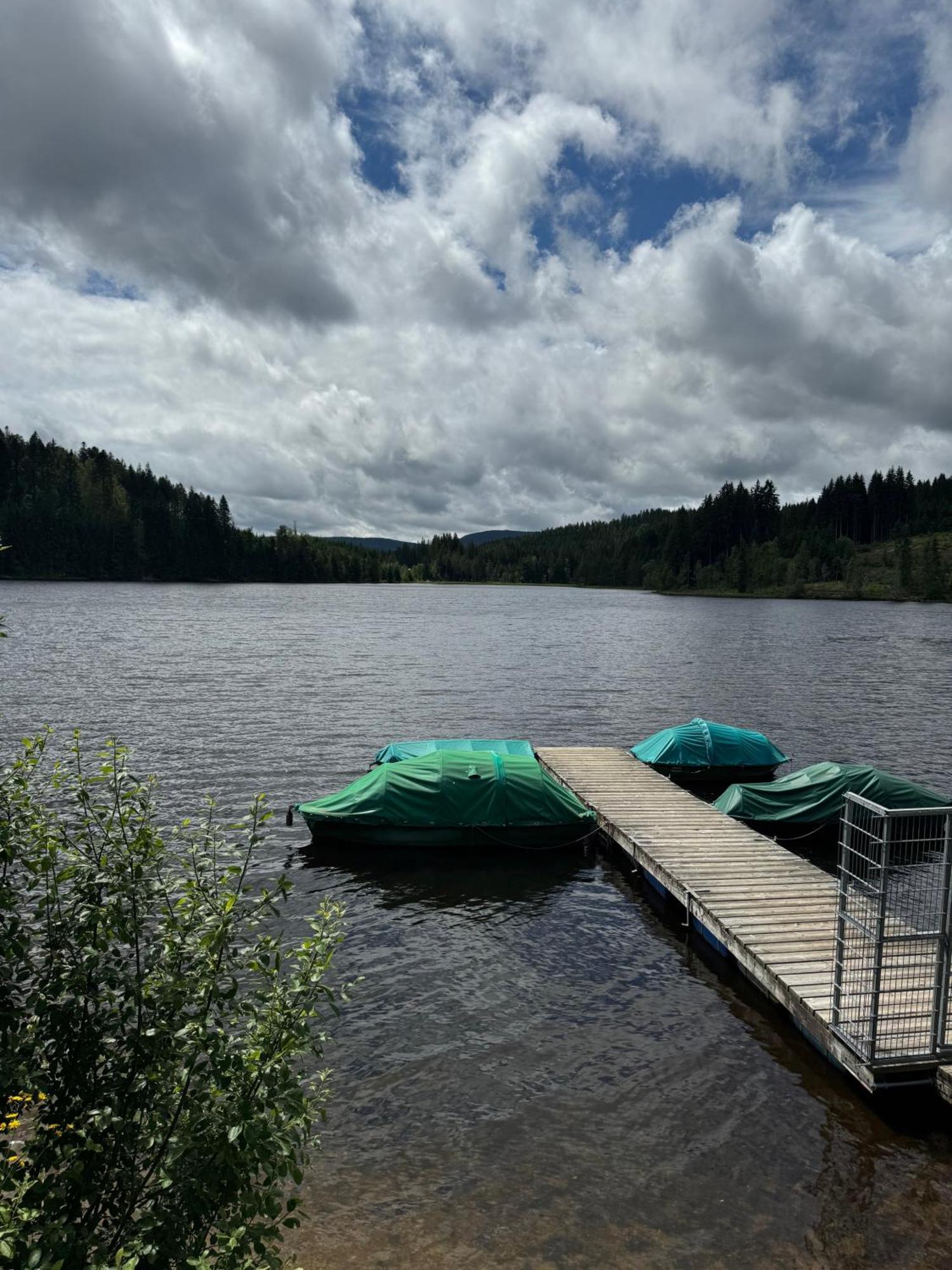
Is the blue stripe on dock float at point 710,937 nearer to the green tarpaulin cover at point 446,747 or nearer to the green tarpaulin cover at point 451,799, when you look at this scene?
the green tarpaulin cover at point 451,799

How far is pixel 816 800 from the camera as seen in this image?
91.9 ft

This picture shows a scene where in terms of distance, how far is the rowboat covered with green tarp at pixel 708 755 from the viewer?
35688 mm

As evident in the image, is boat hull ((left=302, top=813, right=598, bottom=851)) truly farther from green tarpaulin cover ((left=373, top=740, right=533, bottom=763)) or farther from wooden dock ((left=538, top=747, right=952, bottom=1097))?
green tarpaulin cover ((left=373, top=740, right=533, bottom=763))

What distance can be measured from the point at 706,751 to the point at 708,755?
203mm

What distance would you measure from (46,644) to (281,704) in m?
39.3

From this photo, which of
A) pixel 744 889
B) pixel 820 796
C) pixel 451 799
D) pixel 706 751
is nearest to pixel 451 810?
pixel 451 799

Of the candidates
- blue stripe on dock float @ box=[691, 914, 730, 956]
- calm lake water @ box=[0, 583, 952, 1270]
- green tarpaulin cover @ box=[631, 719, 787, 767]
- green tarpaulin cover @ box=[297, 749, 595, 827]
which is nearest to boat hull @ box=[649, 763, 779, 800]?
green tarpaulin cover @ box=[631, 719, 787, 767]

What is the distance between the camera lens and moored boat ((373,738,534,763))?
106 ft

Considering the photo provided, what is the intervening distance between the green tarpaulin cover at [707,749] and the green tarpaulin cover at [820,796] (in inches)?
275

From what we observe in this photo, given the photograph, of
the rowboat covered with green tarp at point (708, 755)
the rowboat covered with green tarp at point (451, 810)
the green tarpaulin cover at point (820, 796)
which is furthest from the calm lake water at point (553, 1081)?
the green tarpaulin cover at point (820, 796)

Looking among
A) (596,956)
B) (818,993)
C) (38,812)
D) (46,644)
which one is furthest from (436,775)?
(46,644)

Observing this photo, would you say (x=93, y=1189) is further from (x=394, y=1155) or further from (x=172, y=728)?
(x=172, y=728)

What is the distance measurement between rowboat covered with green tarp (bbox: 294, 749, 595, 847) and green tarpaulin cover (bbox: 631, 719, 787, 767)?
33.3 ft

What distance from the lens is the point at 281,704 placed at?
169 ft
